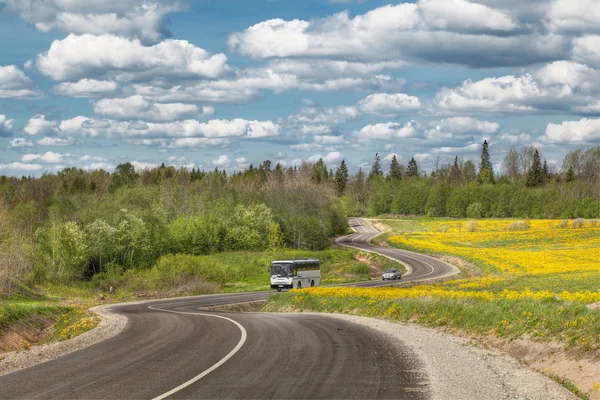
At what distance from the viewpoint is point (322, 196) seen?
5359 inches

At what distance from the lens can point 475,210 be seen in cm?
17425

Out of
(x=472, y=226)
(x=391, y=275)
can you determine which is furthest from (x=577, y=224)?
(x=391, y=275)

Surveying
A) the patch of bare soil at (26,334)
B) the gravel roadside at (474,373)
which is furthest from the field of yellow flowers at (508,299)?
the patch of bare soil at (26,334)

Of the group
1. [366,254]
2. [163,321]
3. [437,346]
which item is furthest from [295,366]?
[366,254]

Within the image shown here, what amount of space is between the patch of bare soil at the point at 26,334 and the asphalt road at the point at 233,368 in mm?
3615

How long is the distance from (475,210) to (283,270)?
124m

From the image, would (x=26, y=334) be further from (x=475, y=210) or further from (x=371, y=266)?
(x=475, y=210)

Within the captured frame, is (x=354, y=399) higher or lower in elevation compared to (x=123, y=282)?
higher

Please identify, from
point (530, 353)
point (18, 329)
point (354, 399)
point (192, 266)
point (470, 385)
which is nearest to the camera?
point (354, 399)

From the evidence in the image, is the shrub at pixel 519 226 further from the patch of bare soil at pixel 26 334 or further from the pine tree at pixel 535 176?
the patch of bare soil at pixel 26 334

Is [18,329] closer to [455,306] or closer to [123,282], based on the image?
[455,306]

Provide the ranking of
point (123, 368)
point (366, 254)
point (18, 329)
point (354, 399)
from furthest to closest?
point (366, 254)
point (18, 329)
point (123, 368)
point (354, 399)

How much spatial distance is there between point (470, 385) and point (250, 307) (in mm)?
35265

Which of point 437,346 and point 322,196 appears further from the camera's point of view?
point 322,196
